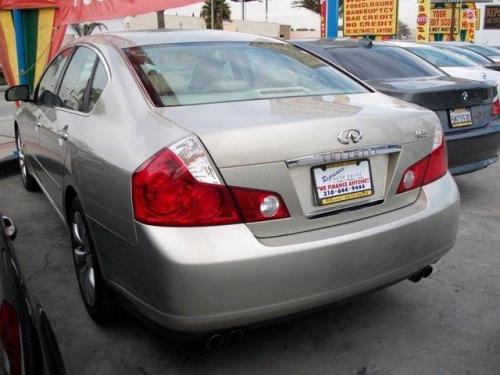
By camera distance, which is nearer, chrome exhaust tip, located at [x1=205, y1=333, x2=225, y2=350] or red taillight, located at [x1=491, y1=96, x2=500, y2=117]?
chrome exhaust tip, located at [x1=205, y1=333, x2=225, y2=350]

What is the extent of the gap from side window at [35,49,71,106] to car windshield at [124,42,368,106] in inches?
43.3

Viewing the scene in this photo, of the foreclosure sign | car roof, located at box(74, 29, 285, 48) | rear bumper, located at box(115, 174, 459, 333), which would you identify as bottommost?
rear bumper, located at box(115, 174, 459, 333)

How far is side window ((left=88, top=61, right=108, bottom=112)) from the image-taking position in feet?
9.58

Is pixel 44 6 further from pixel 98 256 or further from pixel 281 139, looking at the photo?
pixel 281 139

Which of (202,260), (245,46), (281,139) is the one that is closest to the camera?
(202,260)

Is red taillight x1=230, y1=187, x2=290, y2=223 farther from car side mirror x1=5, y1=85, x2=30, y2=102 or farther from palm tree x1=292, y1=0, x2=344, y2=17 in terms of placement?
palm tree x1=292, y1=0, x2=344, y2=17

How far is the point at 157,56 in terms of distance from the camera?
9.93 feet

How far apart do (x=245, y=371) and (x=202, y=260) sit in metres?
0.80

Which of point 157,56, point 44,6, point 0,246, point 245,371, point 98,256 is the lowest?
point 245,371

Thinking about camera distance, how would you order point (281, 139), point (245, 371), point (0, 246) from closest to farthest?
point (0, 246), point (281, 139), point (245, 371)

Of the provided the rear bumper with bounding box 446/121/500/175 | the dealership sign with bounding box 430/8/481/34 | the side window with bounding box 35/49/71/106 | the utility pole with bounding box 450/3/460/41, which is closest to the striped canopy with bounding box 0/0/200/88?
the side window with bounding box 35/49/71/106

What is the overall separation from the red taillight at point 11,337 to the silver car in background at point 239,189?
694mm

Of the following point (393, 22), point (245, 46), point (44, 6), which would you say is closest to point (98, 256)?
point (245, 46)

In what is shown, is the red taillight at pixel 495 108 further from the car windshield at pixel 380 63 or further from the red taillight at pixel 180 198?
the red taillight at pixel 180 198
